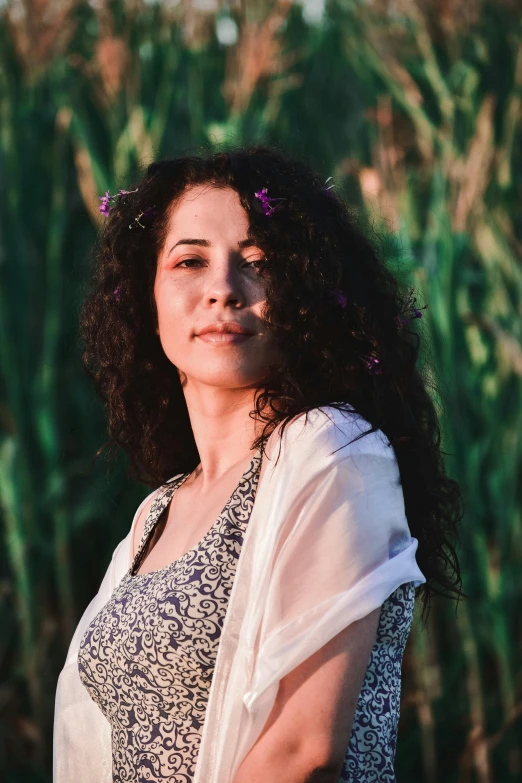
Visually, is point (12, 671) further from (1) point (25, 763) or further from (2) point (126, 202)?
(2) point (126, 202)

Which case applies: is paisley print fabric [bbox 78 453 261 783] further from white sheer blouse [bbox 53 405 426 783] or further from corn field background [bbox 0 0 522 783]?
corn field background [bbox 0 0 522 783]

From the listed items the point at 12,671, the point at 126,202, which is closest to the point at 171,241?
the point at 126,202

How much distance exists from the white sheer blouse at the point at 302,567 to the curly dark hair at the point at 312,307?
0.09 meters

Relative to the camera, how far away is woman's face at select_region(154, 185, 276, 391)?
1224 millimetres

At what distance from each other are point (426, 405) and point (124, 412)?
1.61 ft

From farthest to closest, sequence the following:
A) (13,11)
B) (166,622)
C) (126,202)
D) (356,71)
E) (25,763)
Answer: (356,71) < (13,11) < (25,763) < (126,202) < (166,622)

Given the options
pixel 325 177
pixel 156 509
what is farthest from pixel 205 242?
pixel 325 177

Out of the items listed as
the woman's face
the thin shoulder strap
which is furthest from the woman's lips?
the thin shoulder strap

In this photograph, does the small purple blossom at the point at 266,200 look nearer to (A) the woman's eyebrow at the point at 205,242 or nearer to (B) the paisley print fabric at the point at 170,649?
(A) the woman's eyebrow at the point at 205,242

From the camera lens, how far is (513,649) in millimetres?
2438

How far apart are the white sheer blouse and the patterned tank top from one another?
4cm

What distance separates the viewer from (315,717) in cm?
99

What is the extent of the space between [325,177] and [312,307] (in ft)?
3.75

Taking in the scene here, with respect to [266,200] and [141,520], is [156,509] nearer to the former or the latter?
[141,520]
